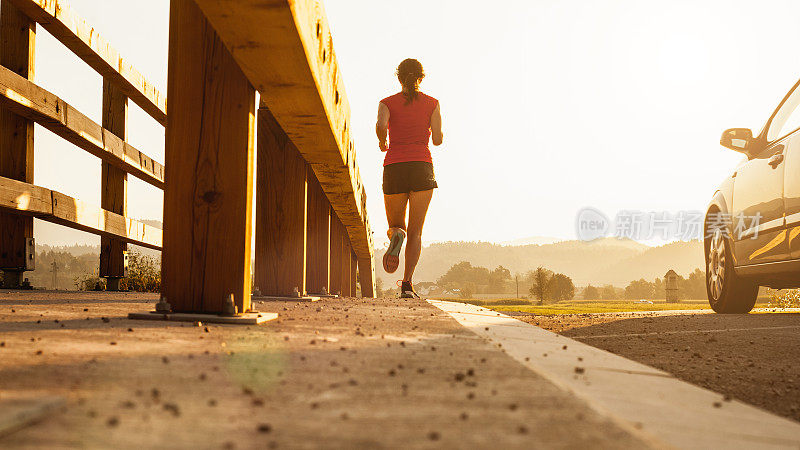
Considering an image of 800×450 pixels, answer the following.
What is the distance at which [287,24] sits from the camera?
9.63 ft

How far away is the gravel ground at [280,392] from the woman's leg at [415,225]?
13.9 feet

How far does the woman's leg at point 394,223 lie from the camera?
23.0ft

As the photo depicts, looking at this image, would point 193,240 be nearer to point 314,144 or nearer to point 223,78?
point 223,78

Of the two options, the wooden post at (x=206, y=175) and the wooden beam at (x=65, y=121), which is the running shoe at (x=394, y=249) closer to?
the wooden beam at (x=65, y=121)

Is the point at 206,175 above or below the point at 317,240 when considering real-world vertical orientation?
above

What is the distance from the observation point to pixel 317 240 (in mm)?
8180

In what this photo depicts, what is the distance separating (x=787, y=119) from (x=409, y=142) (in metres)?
3.47

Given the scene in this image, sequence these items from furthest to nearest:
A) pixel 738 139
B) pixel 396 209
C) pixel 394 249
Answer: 1. pixel 394 249
2. pixel 396 209
3. pixel 738 139

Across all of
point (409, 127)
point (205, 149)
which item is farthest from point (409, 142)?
point (205, 149)

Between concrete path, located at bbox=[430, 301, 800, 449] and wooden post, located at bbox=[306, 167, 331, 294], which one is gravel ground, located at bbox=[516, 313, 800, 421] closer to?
concrete path, located at bbox=[430, 301, 800, 449]

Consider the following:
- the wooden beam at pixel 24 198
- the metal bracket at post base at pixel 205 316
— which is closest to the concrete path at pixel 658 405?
the metal bracket at post base at pixel 205 316

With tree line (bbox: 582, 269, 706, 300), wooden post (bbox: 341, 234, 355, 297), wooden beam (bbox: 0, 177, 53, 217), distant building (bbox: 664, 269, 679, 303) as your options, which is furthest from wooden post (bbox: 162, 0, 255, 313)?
tree line (bbox: 582, 269, 706, 300)

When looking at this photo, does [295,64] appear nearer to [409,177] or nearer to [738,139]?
[409,177]

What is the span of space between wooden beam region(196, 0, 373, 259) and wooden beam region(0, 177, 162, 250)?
181cm
